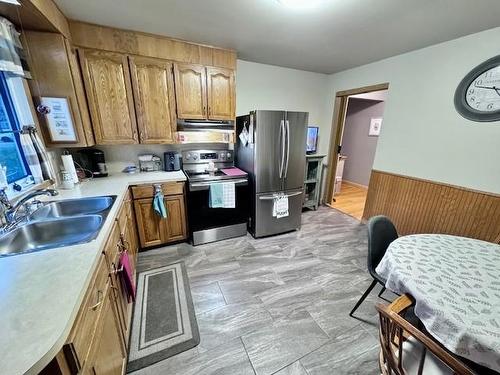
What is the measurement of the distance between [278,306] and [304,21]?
2544 millimetres

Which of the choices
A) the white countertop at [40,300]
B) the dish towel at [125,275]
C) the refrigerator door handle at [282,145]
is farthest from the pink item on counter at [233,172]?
the white countertop at [40,300]

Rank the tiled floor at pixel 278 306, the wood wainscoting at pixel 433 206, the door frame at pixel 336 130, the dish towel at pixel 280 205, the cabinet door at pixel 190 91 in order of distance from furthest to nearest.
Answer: the door frame at pixel 336 130 < the dish towel at pixel 280 205 < the cabinet door at pixel 190 91 < the wood wainscoting at pixel 433 206 < the tiled floor at pixel 278 306

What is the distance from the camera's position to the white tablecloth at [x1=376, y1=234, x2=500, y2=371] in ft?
2.55

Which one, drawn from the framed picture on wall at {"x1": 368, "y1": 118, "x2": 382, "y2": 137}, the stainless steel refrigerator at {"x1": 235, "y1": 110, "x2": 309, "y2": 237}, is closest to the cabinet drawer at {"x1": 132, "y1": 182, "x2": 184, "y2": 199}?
the stainless steel refrigerator at {"x1": 235, "y1": 110, "x2": 309, "y2": 237}

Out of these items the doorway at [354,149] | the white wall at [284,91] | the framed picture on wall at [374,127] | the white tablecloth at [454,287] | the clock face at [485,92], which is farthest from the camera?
the framed picture on wall at [374,127]

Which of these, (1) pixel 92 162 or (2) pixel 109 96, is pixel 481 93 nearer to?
(2) pixel 109 96

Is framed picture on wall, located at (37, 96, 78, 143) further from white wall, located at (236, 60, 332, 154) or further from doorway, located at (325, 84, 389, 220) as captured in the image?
doorway, located at (325, 84, 389, 220)

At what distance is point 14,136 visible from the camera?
1.65 meters

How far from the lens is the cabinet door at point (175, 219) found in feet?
7.98

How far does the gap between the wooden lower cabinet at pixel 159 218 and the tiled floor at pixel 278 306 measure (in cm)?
17

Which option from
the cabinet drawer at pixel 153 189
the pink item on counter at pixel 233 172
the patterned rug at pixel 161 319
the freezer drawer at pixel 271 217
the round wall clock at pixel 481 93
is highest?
the round wall clock at pixel 481 93

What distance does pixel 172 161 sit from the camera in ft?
8.89

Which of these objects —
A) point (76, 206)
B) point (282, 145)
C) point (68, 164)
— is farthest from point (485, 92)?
point (68, 164)

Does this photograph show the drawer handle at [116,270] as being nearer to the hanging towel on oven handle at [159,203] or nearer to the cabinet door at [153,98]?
the hanging towel on oven handle at [159,203]
